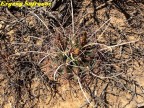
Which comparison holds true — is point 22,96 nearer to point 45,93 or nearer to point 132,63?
point 45,93

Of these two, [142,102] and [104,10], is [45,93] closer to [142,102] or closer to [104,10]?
[142,102]

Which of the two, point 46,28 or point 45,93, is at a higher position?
point 46,28

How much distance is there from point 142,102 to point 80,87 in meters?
0.37

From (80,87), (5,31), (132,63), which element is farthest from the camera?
(5,31)

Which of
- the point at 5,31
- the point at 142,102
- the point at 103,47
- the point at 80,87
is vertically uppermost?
the point at 5,31

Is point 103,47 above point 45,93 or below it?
above

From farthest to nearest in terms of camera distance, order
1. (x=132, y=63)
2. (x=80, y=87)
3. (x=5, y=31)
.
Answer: (x=5, y=31) < (x=132, y=63) < (x=80, y=87)

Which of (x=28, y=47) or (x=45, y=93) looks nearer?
(x=45, y=93)

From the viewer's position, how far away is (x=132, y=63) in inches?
80.5

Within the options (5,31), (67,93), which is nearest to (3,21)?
(5,31)

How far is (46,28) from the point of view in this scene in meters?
2.15

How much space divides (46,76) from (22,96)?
18 centimetres

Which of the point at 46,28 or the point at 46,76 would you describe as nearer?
the point at 46,76

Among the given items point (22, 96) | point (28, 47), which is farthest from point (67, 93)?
point (28, 47)
